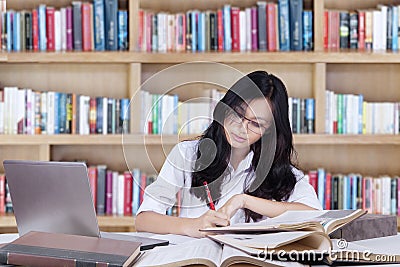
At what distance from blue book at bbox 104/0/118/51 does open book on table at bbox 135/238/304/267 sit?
2.00 m

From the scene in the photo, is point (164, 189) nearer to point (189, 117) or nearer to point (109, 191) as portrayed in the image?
point (189, 117)

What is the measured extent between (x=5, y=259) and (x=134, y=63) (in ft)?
6.49

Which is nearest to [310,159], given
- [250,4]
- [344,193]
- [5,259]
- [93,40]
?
[344,193]

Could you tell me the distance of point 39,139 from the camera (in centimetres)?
324

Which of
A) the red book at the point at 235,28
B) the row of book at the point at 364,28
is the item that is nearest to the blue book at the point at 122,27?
the red book at the point at 235,28

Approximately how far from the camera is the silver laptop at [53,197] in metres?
1.56

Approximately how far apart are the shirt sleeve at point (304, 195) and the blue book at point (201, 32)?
4.10 feet

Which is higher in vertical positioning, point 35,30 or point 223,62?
point 35,30

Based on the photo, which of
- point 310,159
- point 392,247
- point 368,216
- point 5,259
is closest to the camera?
point 5,259

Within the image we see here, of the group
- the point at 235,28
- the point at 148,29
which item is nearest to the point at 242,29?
the point at 235,28

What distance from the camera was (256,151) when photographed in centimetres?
209

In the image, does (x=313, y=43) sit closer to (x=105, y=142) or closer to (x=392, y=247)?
(x=105, y=142)

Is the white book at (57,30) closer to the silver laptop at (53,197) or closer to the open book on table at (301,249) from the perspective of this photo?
the silver laptop at (53,197)

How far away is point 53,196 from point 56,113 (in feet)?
5.72
